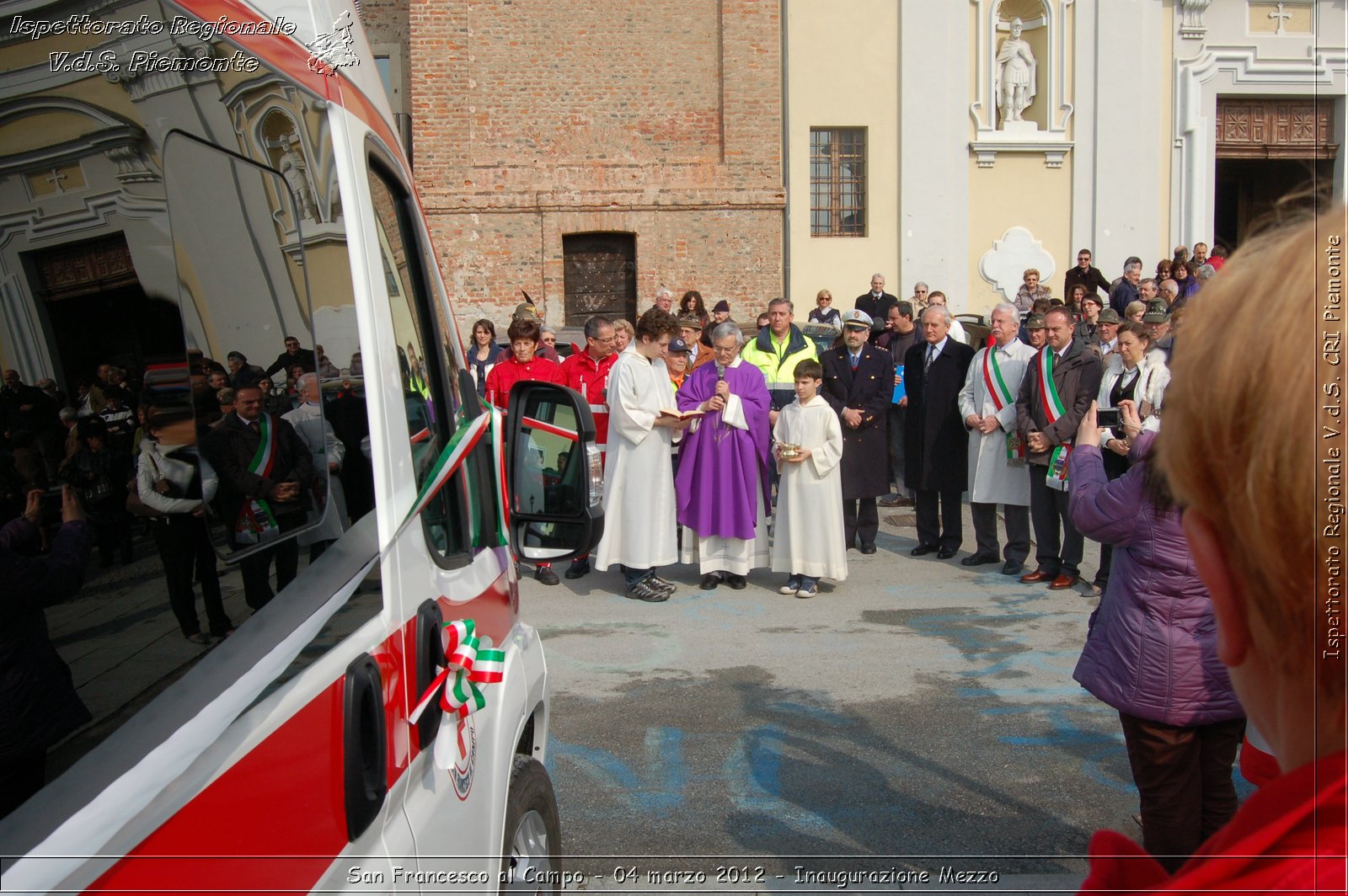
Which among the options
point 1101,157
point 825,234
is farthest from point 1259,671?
point 1101,157

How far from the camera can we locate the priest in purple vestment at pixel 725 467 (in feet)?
28.8

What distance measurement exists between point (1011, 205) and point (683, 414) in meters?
14.5

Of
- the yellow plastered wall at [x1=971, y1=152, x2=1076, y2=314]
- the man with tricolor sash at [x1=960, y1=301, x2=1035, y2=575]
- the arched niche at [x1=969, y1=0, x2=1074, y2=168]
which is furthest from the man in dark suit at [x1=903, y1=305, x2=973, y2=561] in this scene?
the arched niche at [x1=969, y1=0, x2=1074, y2=168]

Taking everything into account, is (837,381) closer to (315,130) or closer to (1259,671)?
(315,130)

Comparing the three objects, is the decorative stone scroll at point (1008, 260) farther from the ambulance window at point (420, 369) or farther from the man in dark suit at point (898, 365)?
the ambulance window at point (420, 369)

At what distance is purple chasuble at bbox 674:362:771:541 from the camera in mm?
8773

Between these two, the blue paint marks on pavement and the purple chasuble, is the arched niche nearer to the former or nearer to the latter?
the purple chasuble

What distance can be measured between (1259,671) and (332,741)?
3.96 feet

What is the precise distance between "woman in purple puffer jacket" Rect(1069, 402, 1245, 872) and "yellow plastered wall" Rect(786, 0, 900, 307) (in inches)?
680

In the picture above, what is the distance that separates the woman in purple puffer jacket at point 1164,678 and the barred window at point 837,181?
17.9 meters

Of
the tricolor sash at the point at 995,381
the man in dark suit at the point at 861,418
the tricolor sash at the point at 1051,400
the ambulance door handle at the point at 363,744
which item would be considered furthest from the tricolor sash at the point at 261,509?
the man in dark suit at the point at 861,418

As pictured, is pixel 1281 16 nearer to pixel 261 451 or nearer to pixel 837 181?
pixel 837 181

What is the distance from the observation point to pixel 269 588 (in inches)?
60.6

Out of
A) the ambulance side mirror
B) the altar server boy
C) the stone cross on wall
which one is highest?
the stone cross on wall
